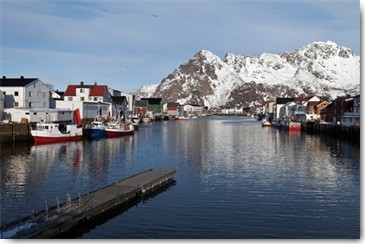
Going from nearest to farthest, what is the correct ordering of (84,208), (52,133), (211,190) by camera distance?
(84,208) → (211,190) → (52,133)

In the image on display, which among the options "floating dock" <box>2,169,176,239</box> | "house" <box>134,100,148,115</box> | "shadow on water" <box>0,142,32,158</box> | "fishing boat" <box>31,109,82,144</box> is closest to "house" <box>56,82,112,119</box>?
"fishing boat" <box>31,109,82,144</box>

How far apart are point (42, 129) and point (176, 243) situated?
4373 cm

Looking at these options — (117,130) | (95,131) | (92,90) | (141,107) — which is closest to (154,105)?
(141,107)

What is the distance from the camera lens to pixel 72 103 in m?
75.9

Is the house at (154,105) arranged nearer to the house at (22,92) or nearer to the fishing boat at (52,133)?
the house at (22,92)

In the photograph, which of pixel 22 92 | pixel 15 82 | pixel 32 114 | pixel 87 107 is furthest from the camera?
pixel 87 107

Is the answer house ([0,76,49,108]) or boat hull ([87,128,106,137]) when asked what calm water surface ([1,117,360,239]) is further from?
house ([0,76,49,108])

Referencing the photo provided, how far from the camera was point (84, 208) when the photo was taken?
18719mm

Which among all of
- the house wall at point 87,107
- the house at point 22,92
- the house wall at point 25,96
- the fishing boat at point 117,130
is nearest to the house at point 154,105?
the house wall at point 87,107

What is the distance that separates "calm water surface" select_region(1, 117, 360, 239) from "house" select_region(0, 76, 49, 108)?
22243mm

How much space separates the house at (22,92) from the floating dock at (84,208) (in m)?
44.1

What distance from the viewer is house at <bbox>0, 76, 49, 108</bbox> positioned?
6494 cm

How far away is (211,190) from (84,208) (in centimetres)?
885

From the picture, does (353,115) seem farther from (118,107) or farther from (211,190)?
(118,107)
